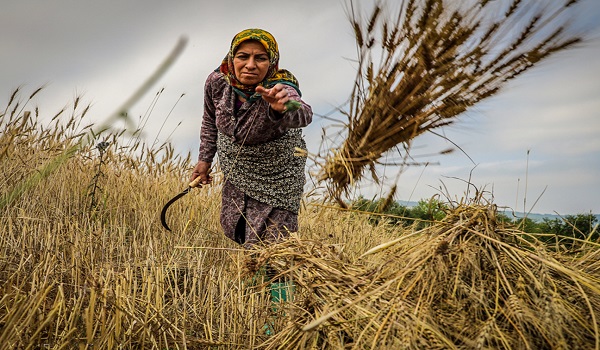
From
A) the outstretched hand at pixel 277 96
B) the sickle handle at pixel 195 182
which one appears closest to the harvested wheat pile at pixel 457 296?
the outstretched hand at pixel 277 96

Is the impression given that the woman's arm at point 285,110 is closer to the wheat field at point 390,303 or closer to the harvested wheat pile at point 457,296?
the wheat field at point 390,303

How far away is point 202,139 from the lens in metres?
2.78

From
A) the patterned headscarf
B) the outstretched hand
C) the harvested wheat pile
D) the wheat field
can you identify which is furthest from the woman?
the harvested wheat pile

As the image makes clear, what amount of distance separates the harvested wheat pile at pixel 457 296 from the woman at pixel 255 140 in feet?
2.69

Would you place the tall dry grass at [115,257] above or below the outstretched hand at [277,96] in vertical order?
below

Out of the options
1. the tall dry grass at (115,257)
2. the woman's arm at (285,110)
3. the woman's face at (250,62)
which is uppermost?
the woman's face at (250,62)

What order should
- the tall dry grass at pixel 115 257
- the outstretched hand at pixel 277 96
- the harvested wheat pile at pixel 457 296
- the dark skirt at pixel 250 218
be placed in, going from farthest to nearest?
the dark skirt at pixel 250 218, the outstretched hand at pixel 277 96, the tall dry grass at pixel 115 257, the harvested wheat pile at pixel 457 296

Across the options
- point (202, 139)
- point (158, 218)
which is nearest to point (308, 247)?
point (202, 139)

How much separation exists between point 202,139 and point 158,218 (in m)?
1.05

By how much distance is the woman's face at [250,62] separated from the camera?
234 centimetres

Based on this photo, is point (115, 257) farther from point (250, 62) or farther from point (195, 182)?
point (250, 62)

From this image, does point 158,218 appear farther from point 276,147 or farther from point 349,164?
point 349,164

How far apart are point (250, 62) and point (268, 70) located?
0.40 feet

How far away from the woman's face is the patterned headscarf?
22mm
